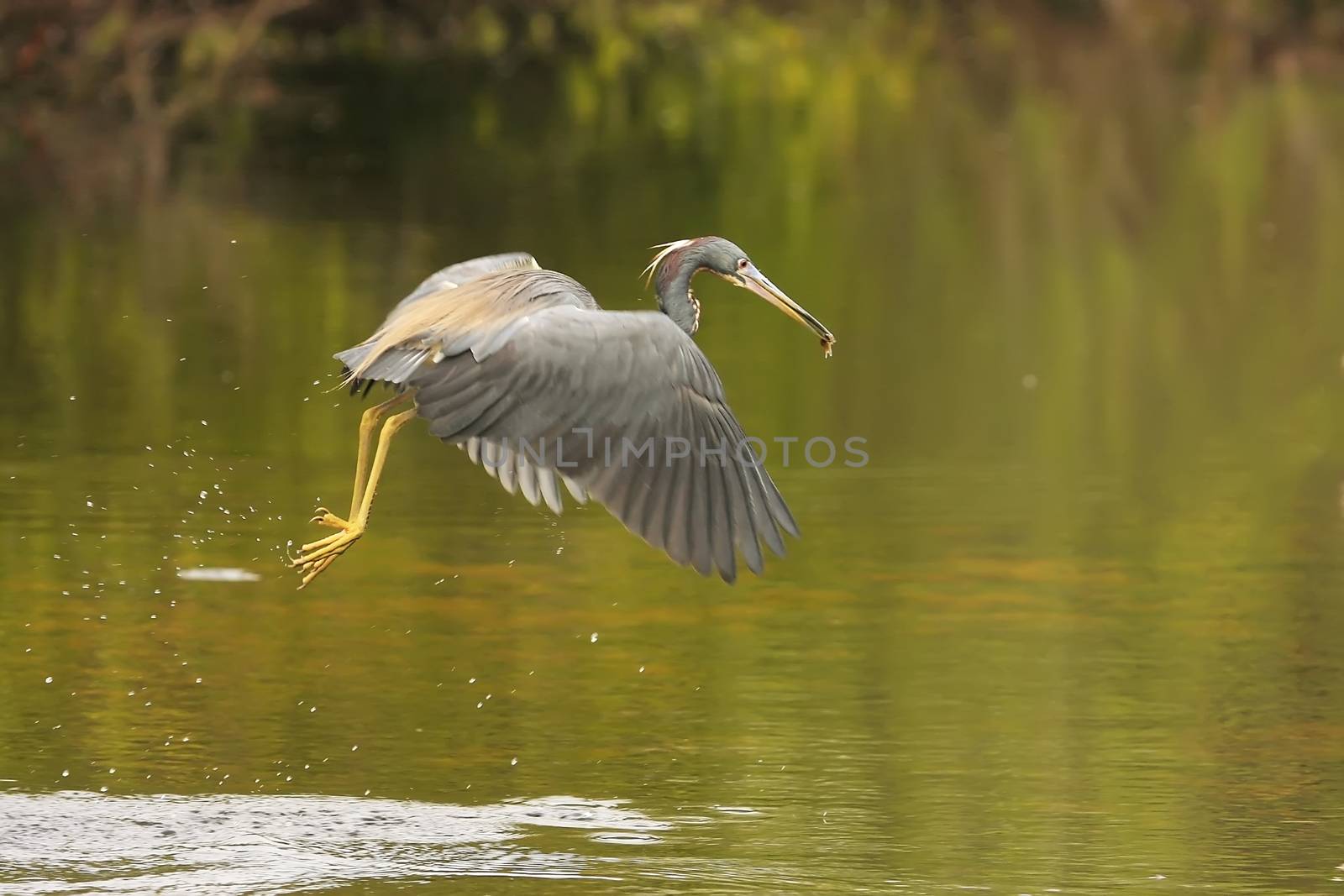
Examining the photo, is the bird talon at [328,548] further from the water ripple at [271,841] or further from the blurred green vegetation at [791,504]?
the water ripple at [271,841]

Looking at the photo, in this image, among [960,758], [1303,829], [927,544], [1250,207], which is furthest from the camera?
[1250,207]

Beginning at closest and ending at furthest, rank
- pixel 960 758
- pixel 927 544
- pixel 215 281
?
pixel 960 758 < pixel 927 544 < pixel 215 281

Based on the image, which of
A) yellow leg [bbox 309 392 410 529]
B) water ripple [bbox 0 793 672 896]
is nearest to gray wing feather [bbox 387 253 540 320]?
yellow leg [bbox 309 392 410 529]

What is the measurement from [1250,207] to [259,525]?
12.8 m

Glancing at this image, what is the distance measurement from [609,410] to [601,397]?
0.13 ft

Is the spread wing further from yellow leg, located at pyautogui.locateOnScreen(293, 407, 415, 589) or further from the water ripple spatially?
the water ripple

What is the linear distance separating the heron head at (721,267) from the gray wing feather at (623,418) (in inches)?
21.0

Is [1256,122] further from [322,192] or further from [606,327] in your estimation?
[606,327]

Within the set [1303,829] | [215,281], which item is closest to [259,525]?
[1303,829]

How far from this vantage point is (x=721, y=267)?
784cm

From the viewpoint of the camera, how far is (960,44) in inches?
1510

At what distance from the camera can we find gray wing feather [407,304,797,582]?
6801 millimetres

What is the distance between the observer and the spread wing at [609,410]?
6809mm

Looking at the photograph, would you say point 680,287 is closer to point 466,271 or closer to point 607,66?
point 466,271
